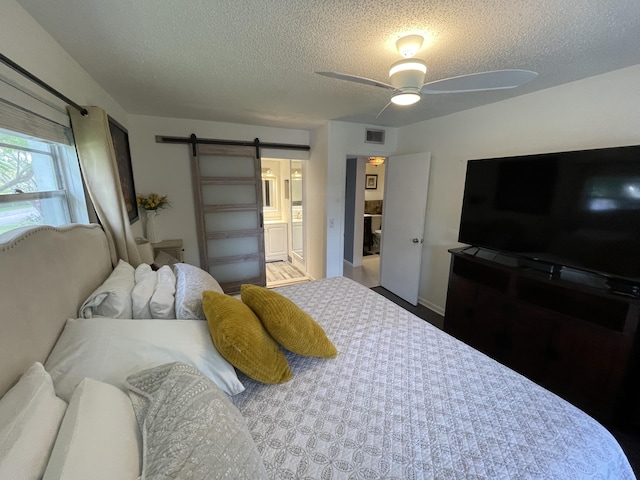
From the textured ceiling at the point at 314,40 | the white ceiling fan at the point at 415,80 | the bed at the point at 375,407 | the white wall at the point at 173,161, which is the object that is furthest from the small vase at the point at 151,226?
the white ceiling fan at the point at 415,80

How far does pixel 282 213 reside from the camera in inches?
213

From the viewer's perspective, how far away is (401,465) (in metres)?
0.81

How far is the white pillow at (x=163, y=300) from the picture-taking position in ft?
4.15

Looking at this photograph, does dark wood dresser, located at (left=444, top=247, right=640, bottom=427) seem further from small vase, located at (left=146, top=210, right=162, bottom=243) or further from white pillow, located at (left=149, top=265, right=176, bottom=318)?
small vase, located at (left=146, top=210, right=162, bottom=243)

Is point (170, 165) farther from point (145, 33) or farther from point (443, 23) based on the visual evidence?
point (443, 23)

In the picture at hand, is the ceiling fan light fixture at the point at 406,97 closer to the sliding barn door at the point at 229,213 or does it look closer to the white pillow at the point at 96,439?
the white pillow at the point at 96,439

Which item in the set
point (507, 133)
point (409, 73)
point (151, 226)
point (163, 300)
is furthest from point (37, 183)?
point (507, 133)

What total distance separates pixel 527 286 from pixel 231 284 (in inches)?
136

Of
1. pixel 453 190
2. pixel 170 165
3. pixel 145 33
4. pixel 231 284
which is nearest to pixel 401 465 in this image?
pixel 145 33

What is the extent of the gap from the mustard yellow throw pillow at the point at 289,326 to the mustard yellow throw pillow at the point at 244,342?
53 mm

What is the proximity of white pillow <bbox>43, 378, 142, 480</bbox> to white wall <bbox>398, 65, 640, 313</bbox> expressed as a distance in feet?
10.1

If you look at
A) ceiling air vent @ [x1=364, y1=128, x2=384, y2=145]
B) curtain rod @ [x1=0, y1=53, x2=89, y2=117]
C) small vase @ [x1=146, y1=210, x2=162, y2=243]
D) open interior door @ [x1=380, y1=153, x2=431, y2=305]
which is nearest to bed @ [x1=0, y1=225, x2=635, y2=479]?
curtain rod @ [x1=0, y1=53, x2=89, y2=117]

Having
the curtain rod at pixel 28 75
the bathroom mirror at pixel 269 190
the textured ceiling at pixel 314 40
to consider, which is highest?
the textured ceiling at pixel 314 40

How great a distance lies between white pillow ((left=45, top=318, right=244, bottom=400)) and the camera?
88cm
